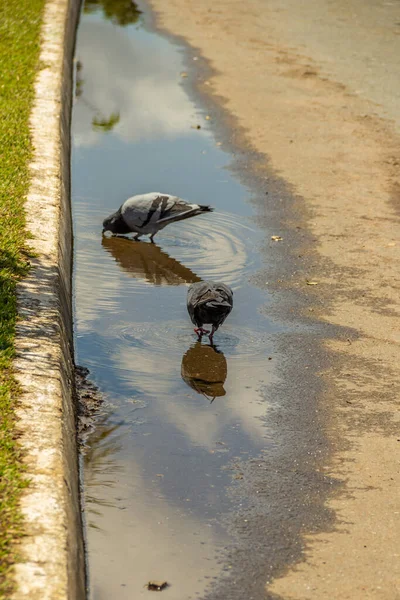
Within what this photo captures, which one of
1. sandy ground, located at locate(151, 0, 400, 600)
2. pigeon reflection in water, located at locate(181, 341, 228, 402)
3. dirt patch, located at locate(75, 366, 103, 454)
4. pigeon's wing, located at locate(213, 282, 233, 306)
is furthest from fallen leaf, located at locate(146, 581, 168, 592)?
pigeon's wing, located at locate(213, 282, 233, 306)

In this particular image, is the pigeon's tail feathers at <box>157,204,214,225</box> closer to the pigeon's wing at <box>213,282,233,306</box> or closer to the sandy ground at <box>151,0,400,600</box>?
the sandy ground at <box>151,0,400,600</box>

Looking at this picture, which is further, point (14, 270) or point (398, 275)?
point (398, 275)

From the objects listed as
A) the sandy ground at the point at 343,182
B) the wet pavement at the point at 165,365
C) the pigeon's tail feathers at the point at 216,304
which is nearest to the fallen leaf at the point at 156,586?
the wet pavement at the point at 165,365

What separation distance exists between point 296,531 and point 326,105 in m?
8.82

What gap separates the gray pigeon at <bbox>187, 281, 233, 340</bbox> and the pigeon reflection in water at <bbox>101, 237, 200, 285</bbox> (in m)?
1.21

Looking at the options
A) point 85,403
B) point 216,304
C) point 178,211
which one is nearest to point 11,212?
point 178,211

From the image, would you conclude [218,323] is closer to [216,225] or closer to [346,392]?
[346,392]

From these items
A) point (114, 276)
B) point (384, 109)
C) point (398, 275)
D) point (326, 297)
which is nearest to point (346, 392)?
point (326, 297)

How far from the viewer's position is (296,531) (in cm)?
432

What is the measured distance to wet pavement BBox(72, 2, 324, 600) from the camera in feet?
13.8

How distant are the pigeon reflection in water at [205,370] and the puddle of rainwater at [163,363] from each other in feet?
0.04

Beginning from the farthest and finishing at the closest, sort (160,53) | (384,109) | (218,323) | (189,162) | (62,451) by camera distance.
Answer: (160,53) < (384,109) < (189,162) < (218,323) < (62,451)

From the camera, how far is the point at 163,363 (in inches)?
232

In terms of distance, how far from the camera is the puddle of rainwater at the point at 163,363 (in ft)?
13.8
